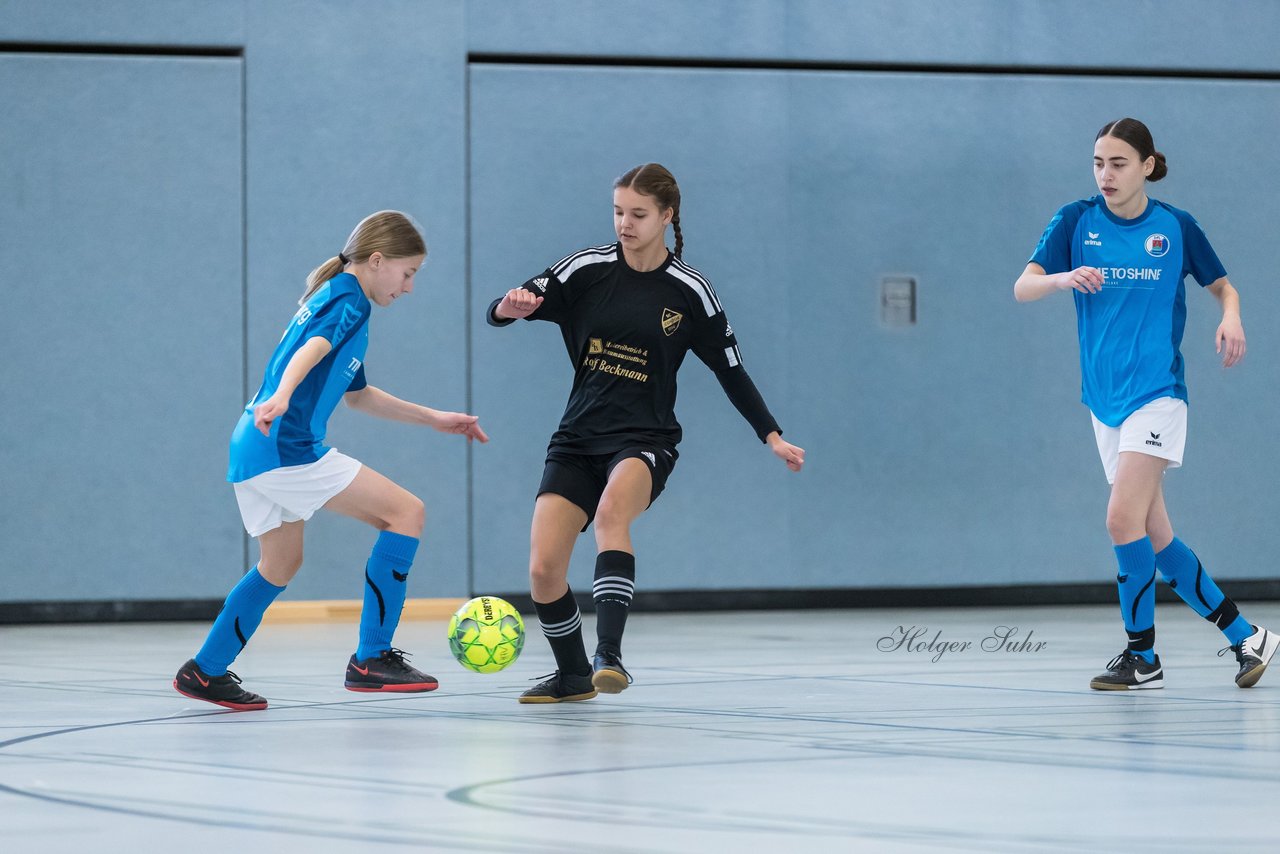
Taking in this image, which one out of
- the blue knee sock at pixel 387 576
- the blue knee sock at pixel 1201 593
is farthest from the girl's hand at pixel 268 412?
the blue knee sock at pixel 1201 593

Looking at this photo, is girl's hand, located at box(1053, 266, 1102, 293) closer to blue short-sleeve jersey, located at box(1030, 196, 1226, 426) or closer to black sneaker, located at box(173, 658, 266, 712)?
blue short-sleeve jersey, located at box(1030, 196, 1226, 426)

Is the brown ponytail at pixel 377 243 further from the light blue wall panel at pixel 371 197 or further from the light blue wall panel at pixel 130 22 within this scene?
the light blue wall panel at pixel 130 22

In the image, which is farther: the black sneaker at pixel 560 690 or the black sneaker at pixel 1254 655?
the black sneaker at pixel 1254 655

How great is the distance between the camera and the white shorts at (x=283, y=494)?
201 inches

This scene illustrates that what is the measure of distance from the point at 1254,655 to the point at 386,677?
9.65 ft

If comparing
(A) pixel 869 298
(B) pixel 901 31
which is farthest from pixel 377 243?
(B) pixel 901 31

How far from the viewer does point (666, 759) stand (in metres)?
3.98

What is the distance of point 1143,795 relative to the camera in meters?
3.44

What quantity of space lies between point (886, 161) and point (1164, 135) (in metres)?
1.76

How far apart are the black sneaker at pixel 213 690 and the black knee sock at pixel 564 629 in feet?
2.99

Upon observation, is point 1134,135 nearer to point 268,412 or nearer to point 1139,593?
point 1139,593

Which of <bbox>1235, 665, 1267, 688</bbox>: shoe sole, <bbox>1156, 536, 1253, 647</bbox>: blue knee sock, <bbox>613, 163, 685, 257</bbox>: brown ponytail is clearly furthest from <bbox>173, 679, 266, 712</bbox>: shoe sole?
<bbox>1235, 665, 1267, 688</bbox>: shoe sole

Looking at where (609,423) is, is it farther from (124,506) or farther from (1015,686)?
(124,506)

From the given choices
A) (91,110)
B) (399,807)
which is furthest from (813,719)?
(91,110)
